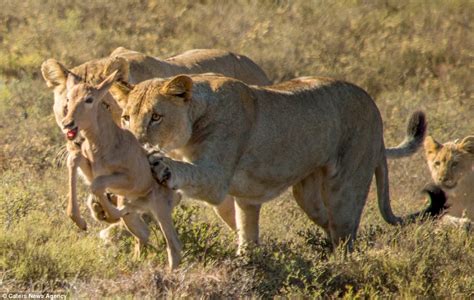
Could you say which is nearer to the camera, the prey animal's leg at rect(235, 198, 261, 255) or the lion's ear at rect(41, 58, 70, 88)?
the lion's ear at rect(41, 58, 70, 88)

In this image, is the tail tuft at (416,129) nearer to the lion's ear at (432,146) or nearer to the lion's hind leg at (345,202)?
the lion's hind leg at (345,202)

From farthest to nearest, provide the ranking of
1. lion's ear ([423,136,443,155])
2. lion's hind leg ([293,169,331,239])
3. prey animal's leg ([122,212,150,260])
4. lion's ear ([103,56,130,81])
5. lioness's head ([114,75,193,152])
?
lion's ear ([423,136,443,155]), lion's hind leg ([293,169,331,239]), lion's ear ([103,56,130,81]), prey animal's leg ([122,212,150,260]), lioness's head ([114,75,193,152])

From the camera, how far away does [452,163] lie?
11.4 m

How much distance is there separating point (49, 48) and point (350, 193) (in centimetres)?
861

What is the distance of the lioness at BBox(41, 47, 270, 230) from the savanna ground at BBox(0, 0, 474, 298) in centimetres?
57

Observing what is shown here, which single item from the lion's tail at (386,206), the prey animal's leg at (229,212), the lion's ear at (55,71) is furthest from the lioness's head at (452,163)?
the lion's ear at (55,71)

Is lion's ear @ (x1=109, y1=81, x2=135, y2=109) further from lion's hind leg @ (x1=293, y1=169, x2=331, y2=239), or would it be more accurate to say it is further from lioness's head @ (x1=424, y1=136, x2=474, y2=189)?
lioness's head @ (x1=424, y1=136, x2=474, y2=189)

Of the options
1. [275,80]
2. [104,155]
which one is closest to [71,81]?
[104,155]

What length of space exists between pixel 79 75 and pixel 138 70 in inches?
53.3

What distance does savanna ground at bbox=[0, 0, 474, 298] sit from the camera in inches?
292

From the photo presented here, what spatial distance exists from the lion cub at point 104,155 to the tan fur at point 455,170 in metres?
4.70

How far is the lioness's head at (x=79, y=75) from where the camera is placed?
7.53m

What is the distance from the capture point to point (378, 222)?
34.9ft

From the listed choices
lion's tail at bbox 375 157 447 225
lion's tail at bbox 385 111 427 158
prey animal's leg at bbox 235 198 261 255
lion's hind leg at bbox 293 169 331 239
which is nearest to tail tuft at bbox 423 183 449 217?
lion's tail at bbox 375 157 447 225
